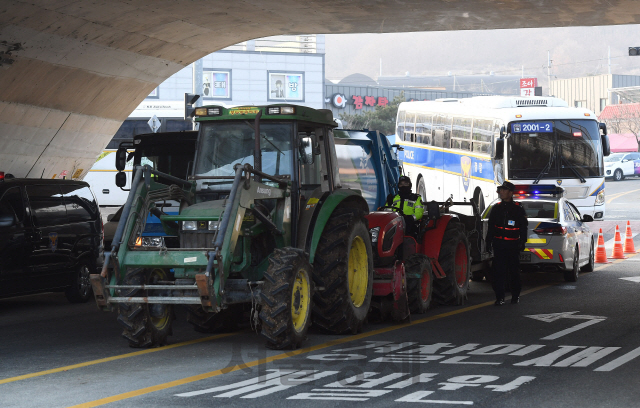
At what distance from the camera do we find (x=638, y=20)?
60.2 feet

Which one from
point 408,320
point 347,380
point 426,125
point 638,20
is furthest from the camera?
point 426,125

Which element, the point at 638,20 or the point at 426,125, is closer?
the point at 638,20

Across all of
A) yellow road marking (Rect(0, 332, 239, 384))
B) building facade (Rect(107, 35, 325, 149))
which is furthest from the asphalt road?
building facade (Rect(107, 35, 325, 149))

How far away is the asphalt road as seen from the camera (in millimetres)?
7574

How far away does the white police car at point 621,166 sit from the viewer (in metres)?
55.2

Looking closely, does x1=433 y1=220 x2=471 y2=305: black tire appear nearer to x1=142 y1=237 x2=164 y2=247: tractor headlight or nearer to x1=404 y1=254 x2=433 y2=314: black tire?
x1=404 y1=254 x2=433 y2=314: black tire

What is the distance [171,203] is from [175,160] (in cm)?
586

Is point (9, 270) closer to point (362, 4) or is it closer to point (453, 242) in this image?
point (453, 242)

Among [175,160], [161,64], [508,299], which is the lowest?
[508,299]

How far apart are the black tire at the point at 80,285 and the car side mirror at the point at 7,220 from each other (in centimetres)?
166

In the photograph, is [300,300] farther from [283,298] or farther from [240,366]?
[240,366]

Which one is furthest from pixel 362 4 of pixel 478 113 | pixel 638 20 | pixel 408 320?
pixel 478 113

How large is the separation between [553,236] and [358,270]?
6882 millimetres

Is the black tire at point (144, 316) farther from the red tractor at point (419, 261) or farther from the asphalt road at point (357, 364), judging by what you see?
the red tractor at point (419, 261)
